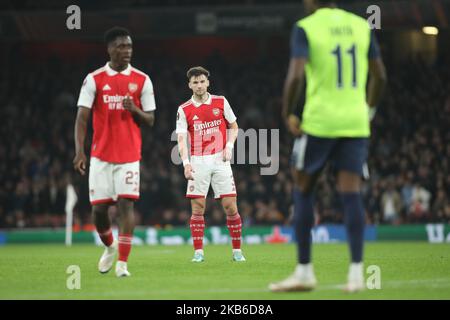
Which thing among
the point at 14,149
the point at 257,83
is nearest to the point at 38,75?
the point at 14,149

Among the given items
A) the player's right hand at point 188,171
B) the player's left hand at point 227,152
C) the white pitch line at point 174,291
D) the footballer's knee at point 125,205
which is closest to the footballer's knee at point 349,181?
the white pitch line at point 174,291

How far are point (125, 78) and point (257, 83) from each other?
2180 cm

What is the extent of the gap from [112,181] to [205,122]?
10.6ft

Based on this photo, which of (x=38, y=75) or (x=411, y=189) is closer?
(x=411, y=189)

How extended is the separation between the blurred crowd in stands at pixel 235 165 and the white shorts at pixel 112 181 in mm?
15122

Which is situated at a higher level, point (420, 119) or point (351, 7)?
point (351, 7)

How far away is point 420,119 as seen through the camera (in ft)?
94.5

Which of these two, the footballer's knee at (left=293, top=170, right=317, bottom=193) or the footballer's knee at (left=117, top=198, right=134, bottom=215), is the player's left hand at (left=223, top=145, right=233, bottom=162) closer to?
the footballer's knee at (left=117, top=198, right=134, bottom=215)

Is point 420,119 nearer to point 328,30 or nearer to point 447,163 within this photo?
point 447,163

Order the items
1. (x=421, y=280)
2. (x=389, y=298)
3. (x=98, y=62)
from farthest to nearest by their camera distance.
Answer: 1. (x=98, y=62)
2. (x=421, y=280)
3. (x=389, y=298)

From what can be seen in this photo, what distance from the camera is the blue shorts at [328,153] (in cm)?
805

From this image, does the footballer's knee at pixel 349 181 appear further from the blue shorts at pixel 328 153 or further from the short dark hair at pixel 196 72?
the short dark hair at pixel 196 72

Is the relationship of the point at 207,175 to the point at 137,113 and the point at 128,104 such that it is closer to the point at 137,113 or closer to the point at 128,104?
the point at 137,113

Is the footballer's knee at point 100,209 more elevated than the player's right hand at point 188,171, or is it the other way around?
the player's right hand at point 188,171
